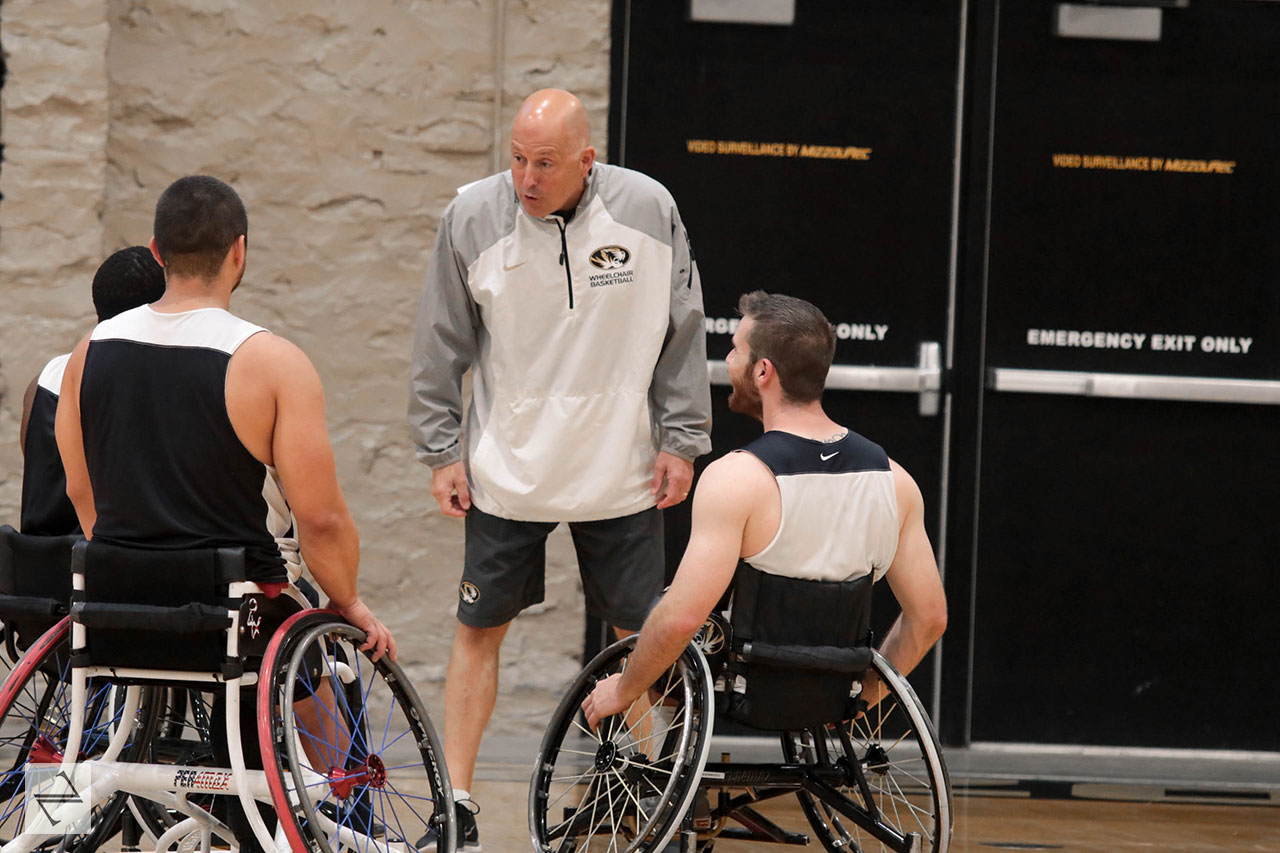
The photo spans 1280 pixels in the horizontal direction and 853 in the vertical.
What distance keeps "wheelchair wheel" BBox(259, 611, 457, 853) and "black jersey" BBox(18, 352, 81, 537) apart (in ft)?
1.96

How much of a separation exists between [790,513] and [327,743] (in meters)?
0.85

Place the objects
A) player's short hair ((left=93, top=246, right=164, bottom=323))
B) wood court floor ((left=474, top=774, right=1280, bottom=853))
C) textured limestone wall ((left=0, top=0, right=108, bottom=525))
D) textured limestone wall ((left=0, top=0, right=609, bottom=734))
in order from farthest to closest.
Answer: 1. textured limestone wall ((left=0, top=0, right=609, bottom=734))
2. textured limestone wall ((left=0, top=0, right=108, bottom=525))
3. wood court floor ((left=474, top=774, right=1280, bottom=853))
4. player's short hair ((left=93, top=246, right=164, bottom=323))

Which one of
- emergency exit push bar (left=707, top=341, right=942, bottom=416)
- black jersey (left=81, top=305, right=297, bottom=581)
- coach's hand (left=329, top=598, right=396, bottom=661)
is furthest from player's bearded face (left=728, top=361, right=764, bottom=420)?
emergency exit push bar (left=707, top=341, right=942, bottom=416)

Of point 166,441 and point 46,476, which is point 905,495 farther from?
point 46,476

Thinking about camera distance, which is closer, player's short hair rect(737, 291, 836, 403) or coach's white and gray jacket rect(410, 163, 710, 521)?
player's short hair rect(737, 291, 836, 403)

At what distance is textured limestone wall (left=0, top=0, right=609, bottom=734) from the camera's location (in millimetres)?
4152

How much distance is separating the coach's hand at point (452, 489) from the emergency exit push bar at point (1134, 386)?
1.80 metres

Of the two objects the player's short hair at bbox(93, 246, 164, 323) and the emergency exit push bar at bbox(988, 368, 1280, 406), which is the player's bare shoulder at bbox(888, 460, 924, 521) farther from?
the emergency exit push bar at bbox(988, 368, 1280, 406)

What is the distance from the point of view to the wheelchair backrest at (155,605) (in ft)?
7.21

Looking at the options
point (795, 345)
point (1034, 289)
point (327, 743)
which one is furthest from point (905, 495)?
point (1034, 289)

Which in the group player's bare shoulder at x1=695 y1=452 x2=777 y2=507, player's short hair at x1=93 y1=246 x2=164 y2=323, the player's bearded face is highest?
player's short hair at x1=93 y1=246 x2=164 y2=323

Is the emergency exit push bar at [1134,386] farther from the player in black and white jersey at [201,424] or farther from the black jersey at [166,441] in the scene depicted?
the black jersey at [166,441]

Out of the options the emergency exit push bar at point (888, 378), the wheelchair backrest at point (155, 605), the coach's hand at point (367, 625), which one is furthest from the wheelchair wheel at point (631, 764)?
the emergency exit push bar at point (888, 378)

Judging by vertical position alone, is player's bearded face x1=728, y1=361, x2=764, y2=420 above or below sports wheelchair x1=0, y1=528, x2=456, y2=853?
above
